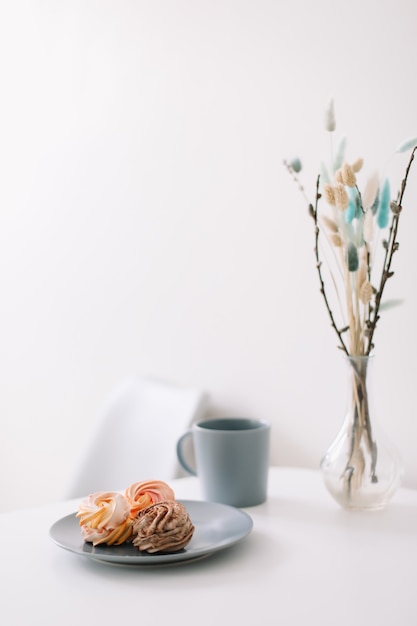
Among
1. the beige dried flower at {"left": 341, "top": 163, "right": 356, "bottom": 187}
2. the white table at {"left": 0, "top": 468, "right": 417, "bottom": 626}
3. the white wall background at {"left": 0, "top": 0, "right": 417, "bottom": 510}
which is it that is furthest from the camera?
the white wall background at {"left": 0, "top": 0, "right": 417, "bottom": 510}

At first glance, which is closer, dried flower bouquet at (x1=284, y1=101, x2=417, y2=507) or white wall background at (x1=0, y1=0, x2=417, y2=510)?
dried flower bouquet at (x1=284, y1=101, x2=417, y2=507)

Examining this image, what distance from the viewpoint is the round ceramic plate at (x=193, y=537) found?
764mm

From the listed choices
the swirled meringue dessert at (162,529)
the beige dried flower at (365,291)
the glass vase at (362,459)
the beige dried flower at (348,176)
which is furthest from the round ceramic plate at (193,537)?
the beige dried flower at (348,176)

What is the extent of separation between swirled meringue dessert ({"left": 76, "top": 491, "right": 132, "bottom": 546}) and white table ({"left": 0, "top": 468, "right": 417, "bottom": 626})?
0.09 feet

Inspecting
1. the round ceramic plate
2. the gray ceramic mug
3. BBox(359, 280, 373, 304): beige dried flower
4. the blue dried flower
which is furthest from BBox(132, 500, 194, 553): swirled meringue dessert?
the blue dried flower

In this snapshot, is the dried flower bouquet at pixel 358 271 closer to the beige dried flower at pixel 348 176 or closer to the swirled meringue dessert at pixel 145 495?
the beige dried flower at pixel 348 176

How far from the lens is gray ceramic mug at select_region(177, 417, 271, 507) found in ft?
3.32

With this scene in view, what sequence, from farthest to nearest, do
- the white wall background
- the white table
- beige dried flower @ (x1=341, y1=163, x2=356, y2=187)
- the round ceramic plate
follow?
1. the white wall background
2. beige dried flower @ (x1=341, y1=163, x2=356, y2=187)
3. the round ceramic plate
4. the white table

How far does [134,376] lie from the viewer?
5.31ft

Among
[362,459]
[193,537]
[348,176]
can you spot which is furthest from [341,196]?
[193,537]

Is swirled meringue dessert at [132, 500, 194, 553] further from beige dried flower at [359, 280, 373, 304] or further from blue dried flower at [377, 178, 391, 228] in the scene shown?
blue dried flower at [377, 178, 391, 228]

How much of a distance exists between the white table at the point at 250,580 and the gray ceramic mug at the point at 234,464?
0.19 feet

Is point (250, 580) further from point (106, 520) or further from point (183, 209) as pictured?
point (183, 209)

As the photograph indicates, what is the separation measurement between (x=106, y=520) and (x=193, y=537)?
3.9 inches
